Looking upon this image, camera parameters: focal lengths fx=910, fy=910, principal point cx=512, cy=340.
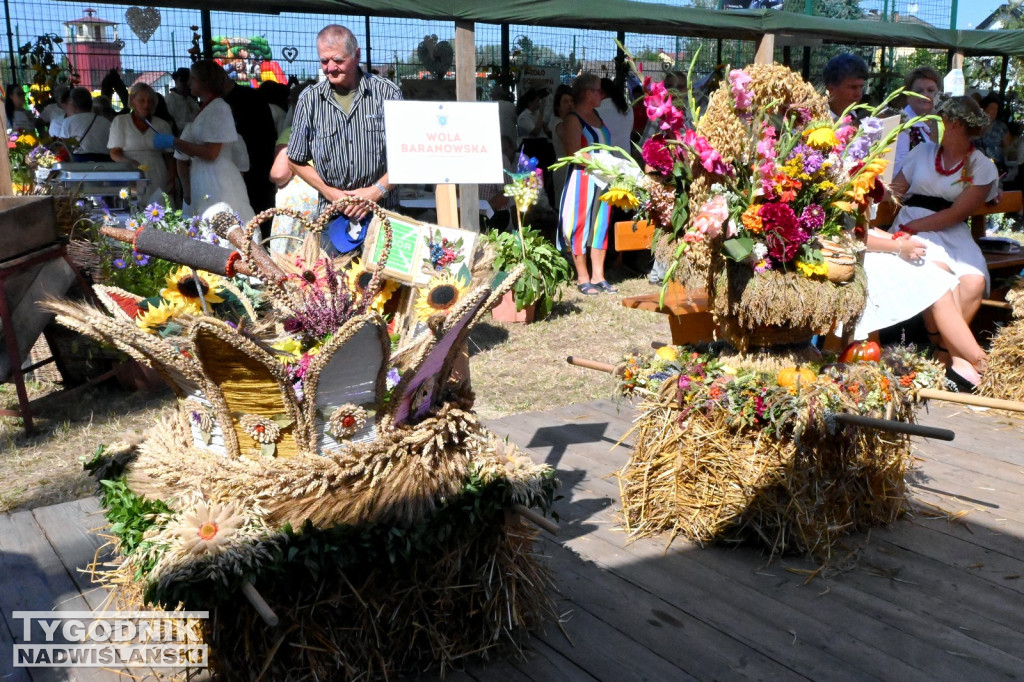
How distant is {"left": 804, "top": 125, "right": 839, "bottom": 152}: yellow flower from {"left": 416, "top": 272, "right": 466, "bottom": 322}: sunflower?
134 cm

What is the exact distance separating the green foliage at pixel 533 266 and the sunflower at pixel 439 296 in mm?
3905

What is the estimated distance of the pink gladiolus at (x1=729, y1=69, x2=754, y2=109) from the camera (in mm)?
2995

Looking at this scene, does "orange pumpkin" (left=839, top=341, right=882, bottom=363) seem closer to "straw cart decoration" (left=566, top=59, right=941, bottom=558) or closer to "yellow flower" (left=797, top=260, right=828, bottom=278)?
"straw cart decoration" (left=566, top=59, right=941, bottom=558)

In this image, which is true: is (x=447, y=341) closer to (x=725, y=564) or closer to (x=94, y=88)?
(x=725, y=564)

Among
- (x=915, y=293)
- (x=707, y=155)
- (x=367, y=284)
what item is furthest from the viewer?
(x=915, y=293)

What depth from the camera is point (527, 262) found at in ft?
21.5

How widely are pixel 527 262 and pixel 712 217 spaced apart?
12.1ft

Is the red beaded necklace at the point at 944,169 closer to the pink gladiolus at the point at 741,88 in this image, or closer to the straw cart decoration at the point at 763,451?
the straw cart decoration at the point at 763,451

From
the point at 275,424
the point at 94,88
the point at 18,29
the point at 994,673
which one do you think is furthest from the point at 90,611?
the point at 94,88

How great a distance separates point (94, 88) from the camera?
1295 centimetres

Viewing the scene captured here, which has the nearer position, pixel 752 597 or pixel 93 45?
pixel 752 597

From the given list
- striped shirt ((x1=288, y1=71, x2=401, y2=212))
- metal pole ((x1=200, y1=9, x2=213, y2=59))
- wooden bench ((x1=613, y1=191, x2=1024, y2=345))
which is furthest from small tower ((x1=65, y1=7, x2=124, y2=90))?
wooden bench ((x1=613, y1=191, x2=1024, y2=345))

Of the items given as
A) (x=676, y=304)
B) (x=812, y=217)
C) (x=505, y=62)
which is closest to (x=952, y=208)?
(x=676, y=304)

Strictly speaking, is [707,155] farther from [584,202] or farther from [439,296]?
[584,202]
